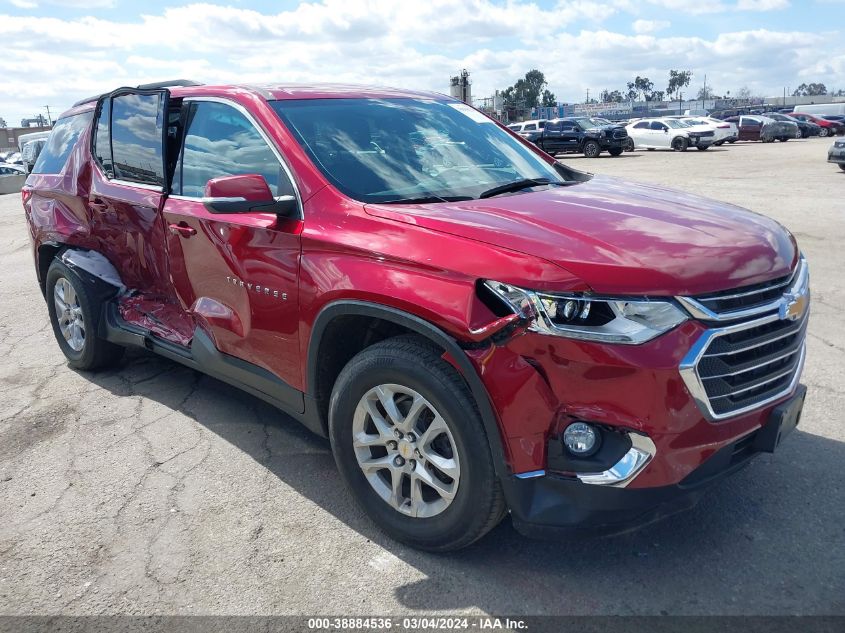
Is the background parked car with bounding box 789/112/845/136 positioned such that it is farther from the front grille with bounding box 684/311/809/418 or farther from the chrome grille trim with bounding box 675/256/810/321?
the front grille with bounding box 684/311/809/418

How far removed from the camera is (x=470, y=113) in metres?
4.45

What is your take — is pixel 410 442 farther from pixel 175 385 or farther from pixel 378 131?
pixel 175 385

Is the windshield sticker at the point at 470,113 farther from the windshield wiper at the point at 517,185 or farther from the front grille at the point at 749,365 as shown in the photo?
the front grille at the point at 749,365

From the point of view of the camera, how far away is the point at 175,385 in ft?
16.8

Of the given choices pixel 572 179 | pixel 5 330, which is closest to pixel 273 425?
pixel 572 179

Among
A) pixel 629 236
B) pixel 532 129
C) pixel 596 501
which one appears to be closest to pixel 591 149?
pixel 532 129

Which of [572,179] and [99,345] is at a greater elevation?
[572,179]

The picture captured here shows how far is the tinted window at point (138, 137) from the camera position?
14.0 feet

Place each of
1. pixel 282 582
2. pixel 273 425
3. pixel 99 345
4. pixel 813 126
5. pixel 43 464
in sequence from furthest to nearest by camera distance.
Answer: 1. pixel 813 126
2. pixel 99 345
3. pixel 273 425
4. pixel 43 464
5. pixel 282 582

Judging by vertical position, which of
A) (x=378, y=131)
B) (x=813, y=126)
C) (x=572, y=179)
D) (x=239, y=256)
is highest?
(x=378, y=131)

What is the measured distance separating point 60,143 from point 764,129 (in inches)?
1633

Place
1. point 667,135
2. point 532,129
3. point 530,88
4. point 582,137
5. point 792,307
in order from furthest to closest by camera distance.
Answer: point 530,88, point 667,135, point 532,129, point 582,137, point 792,307

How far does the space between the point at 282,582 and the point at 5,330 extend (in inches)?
210

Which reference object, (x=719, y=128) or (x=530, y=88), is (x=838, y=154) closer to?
(x=719, y=128)
